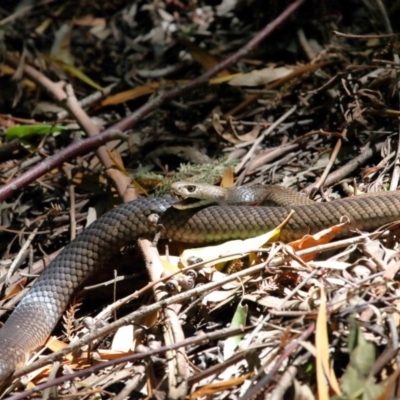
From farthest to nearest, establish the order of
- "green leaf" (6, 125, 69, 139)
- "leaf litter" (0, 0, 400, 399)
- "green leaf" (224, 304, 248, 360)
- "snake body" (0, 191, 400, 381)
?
"green leaf" (6, 125, 69, 139) → "snake body" (0, 191, 400, 381) → "green leaf" (224, 304, 248, 360) → "leaf litter" (0, 0, 400, 399)

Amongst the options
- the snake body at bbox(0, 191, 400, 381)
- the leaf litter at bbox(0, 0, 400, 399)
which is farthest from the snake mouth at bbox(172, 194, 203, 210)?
the leaf litter at bbox(0, 0, 400, 399)

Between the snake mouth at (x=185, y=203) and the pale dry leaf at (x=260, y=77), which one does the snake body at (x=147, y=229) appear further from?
the pale dry leaf at (x=260, y=77)

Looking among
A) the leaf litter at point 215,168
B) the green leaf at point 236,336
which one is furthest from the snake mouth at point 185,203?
the green leaf at point 236,336

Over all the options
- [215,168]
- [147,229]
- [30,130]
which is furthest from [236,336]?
[30,130]

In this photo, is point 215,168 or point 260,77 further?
point 260,77

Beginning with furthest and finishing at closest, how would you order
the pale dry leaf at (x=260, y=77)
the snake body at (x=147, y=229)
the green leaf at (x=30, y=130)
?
the pale dry leaf at (x=260, y=77)
the green leaf at (x=30, y=130)
the snake body at (x=147, y=229)

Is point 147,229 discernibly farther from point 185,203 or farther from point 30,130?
point 30,130

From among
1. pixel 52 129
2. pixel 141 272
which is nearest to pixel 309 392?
pixel 141 272

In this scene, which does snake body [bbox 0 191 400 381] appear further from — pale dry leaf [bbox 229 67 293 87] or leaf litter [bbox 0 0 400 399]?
pale dry leaf [bbox 229 67 293 87]

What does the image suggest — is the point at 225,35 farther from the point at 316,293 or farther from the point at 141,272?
the point at 316,293
